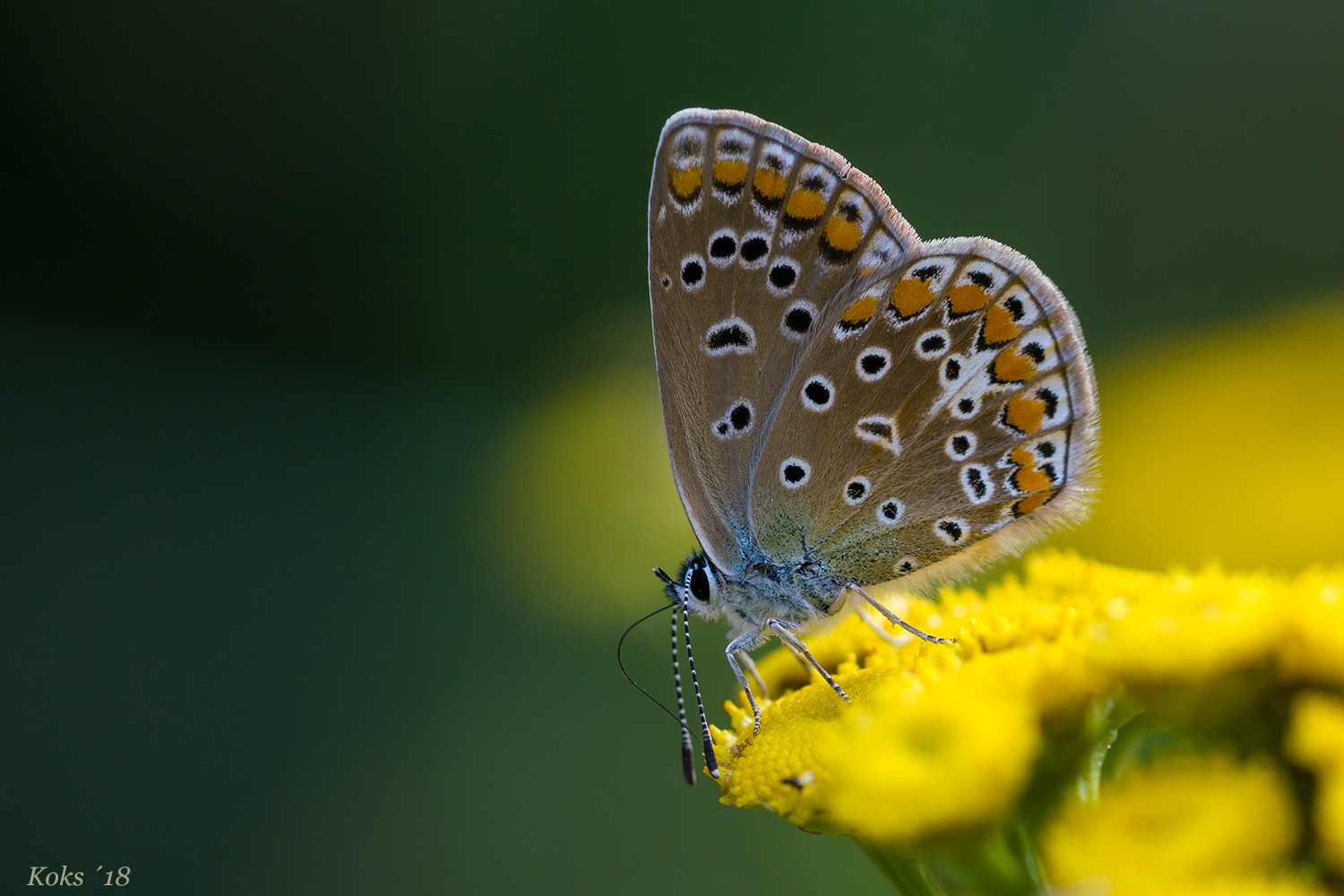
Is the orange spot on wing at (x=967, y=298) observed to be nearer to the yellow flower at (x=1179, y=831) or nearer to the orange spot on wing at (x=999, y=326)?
the orange spot on wing at (x=999, y=326)

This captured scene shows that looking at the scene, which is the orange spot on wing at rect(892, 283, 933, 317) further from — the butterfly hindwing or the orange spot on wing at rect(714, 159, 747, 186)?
the orange spot on wing at rect(714, 159, 747, 186)

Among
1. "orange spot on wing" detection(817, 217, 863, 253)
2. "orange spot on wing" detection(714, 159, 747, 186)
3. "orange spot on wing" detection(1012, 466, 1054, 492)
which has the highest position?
"orange spot on wing" detection(714, 159, 747, 186)

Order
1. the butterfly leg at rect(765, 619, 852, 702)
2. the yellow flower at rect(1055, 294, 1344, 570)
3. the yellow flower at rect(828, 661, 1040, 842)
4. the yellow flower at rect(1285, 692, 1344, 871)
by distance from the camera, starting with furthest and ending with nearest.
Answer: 1. the yellow flower at rect(1055, 294, 1344, 570)
2. the butterfly leg at rect(765, 619, 852, 702)
3. the yellow flower at rect(828, 661, 1040, 842)
4. the yellow flower at rect(1285, 692, 1344, 871)

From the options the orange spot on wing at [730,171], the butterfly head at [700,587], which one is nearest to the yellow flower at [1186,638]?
the butterfly head at [700,587]

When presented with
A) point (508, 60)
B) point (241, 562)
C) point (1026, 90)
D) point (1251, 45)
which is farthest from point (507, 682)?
point (1251, 45)

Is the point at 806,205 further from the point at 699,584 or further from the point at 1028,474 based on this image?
the point at 699,584

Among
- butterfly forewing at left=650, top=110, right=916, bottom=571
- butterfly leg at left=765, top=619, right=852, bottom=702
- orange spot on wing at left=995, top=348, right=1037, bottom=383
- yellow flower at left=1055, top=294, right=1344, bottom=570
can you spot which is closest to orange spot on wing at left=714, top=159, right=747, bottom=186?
butterfly forewing at left=650, top=110, right=916, bottom=571
